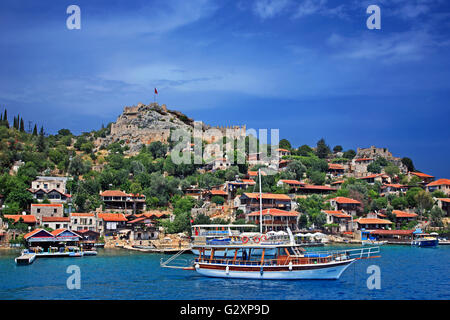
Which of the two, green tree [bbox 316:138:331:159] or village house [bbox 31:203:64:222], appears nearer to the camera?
village house [bbox 31:203:64:222]

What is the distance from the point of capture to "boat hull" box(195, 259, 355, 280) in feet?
101

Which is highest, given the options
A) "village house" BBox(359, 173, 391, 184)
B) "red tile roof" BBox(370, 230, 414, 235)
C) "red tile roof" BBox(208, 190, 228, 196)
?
"village house" BBox(359, 173, 391, 184)

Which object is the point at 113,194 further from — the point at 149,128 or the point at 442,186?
the point at 442,186

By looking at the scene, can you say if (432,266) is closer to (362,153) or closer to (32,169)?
(32,169)

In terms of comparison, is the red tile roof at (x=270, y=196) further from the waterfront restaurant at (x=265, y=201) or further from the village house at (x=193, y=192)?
the village house at (x=193, y=192)

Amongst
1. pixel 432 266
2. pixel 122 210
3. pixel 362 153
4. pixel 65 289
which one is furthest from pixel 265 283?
pixel 362 153

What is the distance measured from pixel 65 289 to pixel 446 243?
5495 centimetres

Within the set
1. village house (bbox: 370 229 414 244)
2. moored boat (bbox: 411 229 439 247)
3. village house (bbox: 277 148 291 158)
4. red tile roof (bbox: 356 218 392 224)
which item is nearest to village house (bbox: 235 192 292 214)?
red tile roof (bbox: 356 218 392 224)

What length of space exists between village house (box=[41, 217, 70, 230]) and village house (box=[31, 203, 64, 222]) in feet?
4.75

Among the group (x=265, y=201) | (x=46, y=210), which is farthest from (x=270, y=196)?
(x=46, y=210)

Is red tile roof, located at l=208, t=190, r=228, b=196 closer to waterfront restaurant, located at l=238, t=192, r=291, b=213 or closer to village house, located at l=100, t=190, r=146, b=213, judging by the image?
waterfront restaurant, located at l=238, t=192, r=291, b=213

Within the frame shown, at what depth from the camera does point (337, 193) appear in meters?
78.9

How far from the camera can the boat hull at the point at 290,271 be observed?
30.6 meters

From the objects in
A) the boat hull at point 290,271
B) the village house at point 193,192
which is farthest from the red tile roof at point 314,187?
the boat hull at point 290,271
